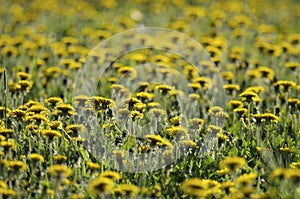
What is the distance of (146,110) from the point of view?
20.7 feet

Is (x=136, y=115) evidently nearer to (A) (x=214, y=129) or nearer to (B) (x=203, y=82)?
(A) (x=214, y=129)

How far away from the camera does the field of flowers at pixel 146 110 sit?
14.1 ft

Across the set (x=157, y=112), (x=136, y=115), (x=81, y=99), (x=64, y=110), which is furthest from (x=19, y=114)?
(x=157, y=112)

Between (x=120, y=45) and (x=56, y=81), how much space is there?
1.63 metres

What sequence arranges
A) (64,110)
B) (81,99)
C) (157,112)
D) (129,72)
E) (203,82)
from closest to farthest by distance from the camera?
(64,110)
(157,112)
(81,99)
(203,82)
(129,72)

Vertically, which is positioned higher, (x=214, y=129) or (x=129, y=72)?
(x=129, y=72)

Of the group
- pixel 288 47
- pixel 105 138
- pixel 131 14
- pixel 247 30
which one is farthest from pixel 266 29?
pixel 105 138

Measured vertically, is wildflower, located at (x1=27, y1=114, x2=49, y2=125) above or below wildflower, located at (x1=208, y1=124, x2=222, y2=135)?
above

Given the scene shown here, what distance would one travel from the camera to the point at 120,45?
333 inches

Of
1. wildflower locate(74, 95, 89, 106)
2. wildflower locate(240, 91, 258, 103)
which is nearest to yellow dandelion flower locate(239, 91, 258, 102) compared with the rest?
wildflower locate(240, 91, 258, 103)

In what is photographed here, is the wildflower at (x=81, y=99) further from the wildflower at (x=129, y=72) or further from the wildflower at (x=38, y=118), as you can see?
the wildflower at (x=129, y=72)

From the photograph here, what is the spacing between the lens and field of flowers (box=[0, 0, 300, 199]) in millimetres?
4289

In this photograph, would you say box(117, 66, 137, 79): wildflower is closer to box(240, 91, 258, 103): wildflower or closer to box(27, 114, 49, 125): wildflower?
box(240, 91, 258, 103): wildflower

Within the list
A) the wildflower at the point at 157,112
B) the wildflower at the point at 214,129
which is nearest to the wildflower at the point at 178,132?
the wildflower at the point at 214,129
